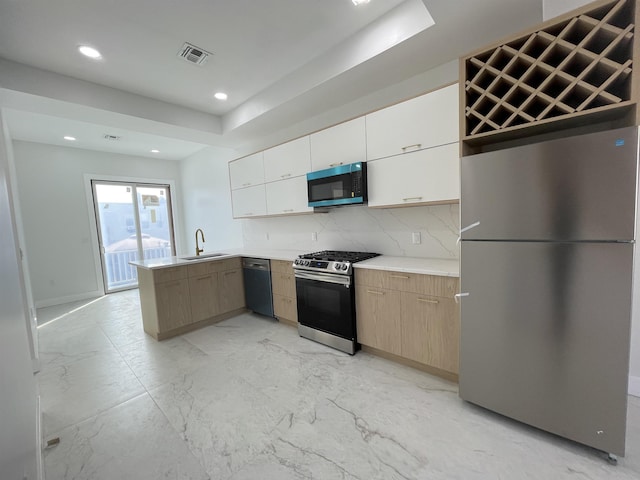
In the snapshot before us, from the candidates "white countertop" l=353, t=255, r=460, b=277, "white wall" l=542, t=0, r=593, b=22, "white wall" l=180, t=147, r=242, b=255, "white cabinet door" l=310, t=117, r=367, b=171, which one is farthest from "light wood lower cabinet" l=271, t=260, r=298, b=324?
"white wall" l=542, t=0, r=593, b=22

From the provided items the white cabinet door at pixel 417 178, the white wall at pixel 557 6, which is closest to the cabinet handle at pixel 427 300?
the white cabinet door at pixel 417 178

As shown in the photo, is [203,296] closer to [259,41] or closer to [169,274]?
[169,274]

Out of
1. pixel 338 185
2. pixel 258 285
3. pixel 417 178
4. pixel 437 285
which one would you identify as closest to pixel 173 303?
pixel 258 285

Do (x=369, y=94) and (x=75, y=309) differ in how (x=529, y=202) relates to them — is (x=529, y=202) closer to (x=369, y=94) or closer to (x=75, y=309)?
(x=369, y=94)

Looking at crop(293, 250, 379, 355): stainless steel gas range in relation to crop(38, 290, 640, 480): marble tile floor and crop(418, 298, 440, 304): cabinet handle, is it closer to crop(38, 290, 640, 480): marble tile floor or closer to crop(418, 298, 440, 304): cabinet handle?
crop(38, 290, 640, 480): marble tile floor

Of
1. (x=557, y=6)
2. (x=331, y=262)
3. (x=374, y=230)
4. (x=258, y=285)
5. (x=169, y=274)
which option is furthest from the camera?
(x=258, y=285)

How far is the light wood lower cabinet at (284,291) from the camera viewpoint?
319cm

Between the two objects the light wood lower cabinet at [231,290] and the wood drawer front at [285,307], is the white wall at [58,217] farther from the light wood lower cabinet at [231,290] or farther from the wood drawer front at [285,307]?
the wood drawer front at [285,307]

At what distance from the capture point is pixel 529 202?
1490 millimetres

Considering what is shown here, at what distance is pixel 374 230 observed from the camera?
117 inches

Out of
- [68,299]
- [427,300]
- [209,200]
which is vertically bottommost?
[68,299]

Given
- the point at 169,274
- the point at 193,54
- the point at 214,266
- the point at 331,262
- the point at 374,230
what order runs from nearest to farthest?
1. the point at 193,54
2. the point at 331,262
3. the point at 374,230
4. the point at 169,274
5. the point at 214,266

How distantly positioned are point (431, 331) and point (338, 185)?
1.60 m

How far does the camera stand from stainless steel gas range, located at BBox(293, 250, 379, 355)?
8.36 feet
